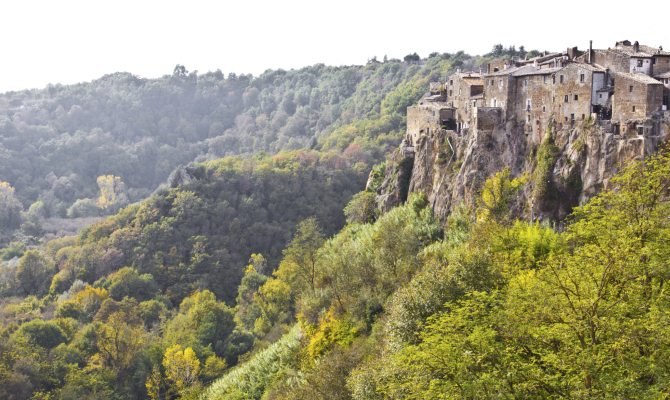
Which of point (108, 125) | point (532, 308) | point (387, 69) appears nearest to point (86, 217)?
point (108, 125)

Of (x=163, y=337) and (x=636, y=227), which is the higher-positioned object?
(x=636, y=227)

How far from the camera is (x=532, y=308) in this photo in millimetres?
17547

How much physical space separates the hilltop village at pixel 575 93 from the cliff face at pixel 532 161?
60 cm

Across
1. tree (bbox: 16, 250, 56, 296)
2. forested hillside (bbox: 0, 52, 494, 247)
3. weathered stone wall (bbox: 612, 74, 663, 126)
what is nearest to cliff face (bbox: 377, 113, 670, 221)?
weathered stone wall (bbox: 612, 74, 663, 126)

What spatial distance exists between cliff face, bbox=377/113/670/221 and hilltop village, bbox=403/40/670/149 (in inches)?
23.7

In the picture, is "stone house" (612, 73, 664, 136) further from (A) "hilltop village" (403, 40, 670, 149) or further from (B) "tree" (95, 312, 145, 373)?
(B) "tree" (95, 312, 145, 373)

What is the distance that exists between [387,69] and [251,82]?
65274mm

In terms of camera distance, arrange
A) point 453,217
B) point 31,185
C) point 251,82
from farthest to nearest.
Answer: point 251,82
point 31,185
point 453,217

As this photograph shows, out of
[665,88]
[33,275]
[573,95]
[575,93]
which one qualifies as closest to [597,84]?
[575,93]

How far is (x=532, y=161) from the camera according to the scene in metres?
37.4

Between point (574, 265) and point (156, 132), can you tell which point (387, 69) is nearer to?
point (156, 132)

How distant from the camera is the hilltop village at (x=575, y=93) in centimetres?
3092

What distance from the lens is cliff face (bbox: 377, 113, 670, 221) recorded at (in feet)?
103

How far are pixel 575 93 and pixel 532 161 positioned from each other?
560 centimetres
